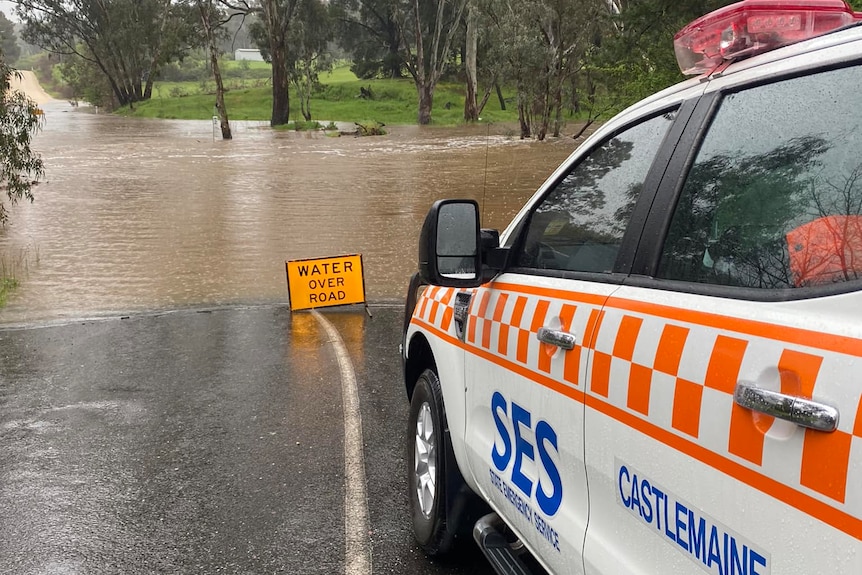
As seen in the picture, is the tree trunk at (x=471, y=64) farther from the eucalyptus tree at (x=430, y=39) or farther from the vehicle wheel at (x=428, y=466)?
the vehicle wheel at (x=428, y=466)

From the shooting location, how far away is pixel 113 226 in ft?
56.0

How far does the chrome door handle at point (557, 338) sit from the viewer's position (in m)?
Result: 2.13

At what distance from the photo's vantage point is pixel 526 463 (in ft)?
8.05

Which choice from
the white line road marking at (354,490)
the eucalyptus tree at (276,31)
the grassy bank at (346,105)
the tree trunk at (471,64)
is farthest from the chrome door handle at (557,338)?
the grassy bank at (346,105)

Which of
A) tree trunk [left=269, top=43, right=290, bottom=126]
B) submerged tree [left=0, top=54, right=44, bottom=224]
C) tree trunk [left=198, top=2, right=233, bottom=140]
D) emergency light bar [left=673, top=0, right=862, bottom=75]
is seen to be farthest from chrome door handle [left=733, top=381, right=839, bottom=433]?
tree trunk [left=269, top=43, right=290, bottom=126]

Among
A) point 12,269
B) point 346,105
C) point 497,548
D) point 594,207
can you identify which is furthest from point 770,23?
point 346,105

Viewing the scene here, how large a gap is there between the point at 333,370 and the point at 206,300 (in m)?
→ 4.36

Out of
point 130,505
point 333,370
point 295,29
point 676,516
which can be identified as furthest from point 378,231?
point 295,29

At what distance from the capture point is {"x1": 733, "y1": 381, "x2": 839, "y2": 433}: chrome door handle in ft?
4.33

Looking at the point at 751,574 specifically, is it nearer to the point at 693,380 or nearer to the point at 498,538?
the point at 693,380

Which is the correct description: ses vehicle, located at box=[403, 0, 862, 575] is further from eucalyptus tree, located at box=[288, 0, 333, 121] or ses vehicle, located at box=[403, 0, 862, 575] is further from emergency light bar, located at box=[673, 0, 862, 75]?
eucalyptus tree, located at box=[288, 0, 333, 121]

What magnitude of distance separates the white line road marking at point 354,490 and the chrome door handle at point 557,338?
159 centimetres

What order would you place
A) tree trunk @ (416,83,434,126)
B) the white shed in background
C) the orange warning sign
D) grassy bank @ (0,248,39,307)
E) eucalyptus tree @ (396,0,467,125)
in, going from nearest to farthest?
the orange warning sign, grassy bank @ (0,248,39,307), eucalyptus tree @ (396,0,467,125), tree trunk @ (416,83,434,126), the white shed in background

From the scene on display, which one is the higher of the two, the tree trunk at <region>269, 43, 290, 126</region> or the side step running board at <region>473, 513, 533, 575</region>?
the tree trunk at <region>269, 43, 290, 126</region>
